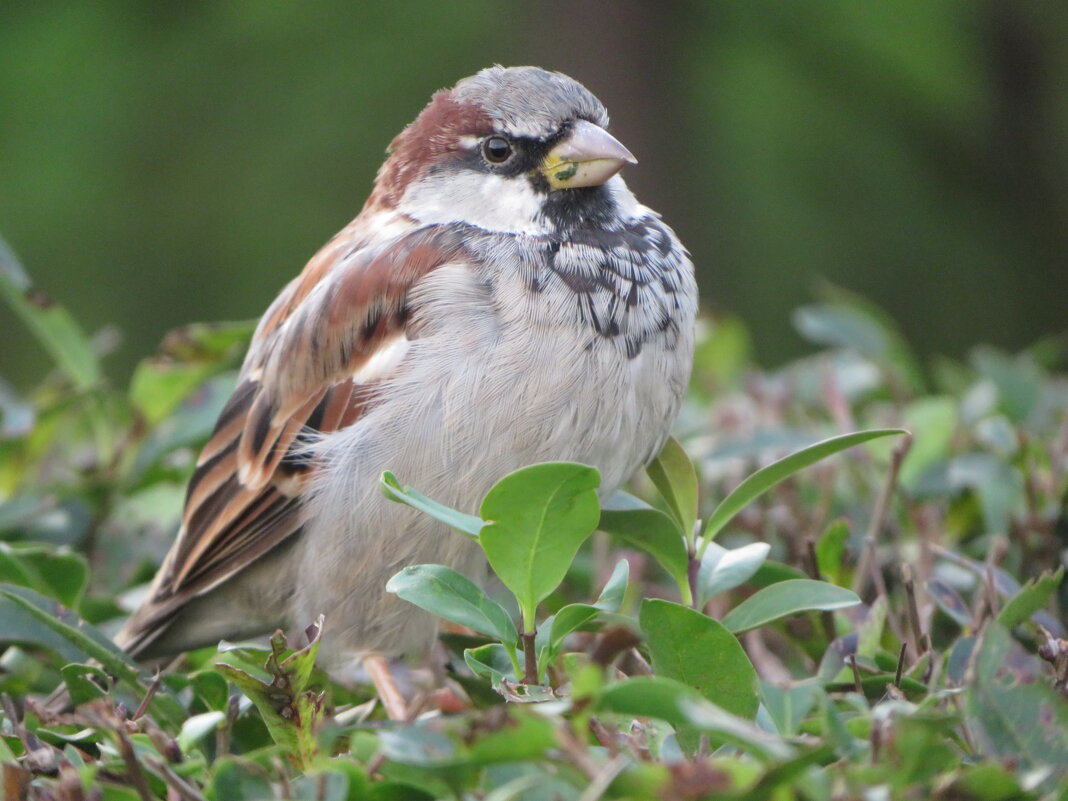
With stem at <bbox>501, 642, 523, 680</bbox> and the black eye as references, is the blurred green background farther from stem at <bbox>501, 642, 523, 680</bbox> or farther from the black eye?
stem at <bbox>501, 642, 523, 680</bbox>

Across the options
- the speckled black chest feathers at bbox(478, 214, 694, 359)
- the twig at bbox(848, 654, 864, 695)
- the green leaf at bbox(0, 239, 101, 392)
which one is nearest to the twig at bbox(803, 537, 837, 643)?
the twig at bbox(848, 654, 864, 695)

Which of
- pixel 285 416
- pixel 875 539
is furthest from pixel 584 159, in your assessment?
pixel 875 539

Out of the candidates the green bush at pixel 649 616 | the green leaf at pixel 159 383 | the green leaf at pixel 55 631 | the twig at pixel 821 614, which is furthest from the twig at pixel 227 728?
the green leaf at pixel 159 383

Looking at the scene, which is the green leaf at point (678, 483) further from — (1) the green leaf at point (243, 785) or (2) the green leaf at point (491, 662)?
(1) the green leaf at point (243, 785)

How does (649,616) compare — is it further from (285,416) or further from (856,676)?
(285,416)

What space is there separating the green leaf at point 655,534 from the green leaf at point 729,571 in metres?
0.03

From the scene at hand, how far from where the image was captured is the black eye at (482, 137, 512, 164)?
7.00 ft

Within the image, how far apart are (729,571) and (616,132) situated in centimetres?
361

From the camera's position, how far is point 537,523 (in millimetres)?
1237

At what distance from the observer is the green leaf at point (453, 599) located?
4.05ft

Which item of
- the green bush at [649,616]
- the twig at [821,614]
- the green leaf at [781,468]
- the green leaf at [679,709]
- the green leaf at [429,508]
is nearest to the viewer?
the green leaf at [679,709]

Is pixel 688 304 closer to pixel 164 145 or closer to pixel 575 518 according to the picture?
pixel 575 518

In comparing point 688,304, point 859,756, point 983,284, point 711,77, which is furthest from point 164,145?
point 859,756

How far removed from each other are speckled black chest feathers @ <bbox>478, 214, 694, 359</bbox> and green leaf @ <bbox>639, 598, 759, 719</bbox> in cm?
73
